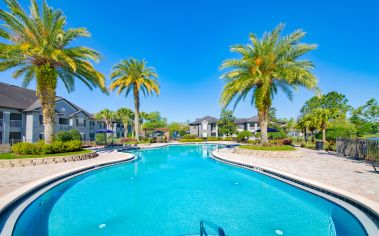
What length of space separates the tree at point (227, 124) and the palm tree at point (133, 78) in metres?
23.7

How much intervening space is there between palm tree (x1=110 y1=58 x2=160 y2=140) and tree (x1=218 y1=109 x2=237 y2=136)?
23725mm

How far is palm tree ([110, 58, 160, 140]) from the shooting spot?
3052cm

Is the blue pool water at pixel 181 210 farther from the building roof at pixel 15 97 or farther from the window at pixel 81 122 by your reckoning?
the window at pixel 81 122

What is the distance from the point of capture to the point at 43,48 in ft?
42.4

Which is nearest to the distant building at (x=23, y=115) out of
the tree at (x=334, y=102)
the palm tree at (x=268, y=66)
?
the palm tree at (x=268, y=66)

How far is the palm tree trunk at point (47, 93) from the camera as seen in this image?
14664 mm

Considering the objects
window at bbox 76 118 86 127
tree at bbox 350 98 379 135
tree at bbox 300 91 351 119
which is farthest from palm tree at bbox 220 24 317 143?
tree at bbox 300 91 351 119

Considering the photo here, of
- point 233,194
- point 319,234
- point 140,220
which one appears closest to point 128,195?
point 140,220

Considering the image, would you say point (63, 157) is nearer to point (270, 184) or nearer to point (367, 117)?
point (270, 184)

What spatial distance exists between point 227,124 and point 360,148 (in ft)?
114

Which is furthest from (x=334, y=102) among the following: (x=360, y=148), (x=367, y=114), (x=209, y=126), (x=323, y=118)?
(x=360, y=148)

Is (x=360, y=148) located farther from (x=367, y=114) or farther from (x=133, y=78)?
(x=367, y=114)

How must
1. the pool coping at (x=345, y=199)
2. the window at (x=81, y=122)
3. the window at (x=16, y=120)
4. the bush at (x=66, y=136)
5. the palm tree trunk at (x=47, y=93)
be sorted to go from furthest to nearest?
1. the window at (x=81, y=122)
2. the window at (x=16, y=120)
3. the bush at (x=66, y=136)
4. the palm tree trunk at (x=47, y=93)
5. the pool coping at (x=345, y=199)

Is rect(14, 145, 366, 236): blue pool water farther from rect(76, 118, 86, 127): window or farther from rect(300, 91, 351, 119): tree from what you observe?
rect(300, 91, 351, 119): tree
